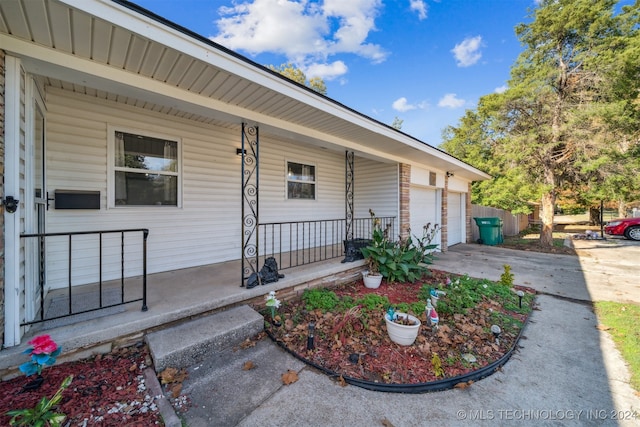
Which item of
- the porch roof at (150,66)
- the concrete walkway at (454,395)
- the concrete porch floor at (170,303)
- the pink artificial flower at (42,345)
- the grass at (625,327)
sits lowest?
the concrete walkway at (454,395)

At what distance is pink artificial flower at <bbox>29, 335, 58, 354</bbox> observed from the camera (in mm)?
1782

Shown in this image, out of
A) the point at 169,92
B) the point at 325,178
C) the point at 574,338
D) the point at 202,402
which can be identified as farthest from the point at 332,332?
the point at 325,178

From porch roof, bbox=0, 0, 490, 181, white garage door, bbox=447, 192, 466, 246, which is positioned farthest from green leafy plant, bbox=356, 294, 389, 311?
white garage door, bbox=447, 192, 466, 246

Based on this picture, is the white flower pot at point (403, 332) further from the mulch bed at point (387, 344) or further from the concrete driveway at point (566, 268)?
the concrete driveway at point (566, 268)

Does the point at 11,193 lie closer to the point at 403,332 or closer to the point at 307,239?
the point at 403,332

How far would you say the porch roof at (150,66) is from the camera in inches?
76.7

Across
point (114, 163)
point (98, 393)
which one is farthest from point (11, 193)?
point (114, 163)

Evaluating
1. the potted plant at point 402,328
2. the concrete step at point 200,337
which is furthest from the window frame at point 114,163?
the potted plant at point 402,328

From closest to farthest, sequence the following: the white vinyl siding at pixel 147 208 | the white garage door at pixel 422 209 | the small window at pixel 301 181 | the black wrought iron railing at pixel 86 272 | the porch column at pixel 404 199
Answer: the black wrought iron railing at pixel 86 272 < the white vinyl siding at pixel 147 208 < the small window at pixel 301 181 < the porch column at pixel 404 199 < the white garage door at pixel 422 209

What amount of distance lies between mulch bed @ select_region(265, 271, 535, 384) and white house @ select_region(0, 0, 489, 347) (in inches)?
47.1

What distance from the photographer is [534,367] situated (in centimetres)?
248

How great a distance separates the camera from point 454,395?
6.88 ft

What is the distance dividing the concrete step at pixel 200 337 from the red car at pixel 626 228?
636 inches

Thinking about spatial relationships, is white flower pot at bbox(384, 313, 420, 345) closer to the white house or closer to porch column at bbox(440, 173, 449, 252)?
the white house
